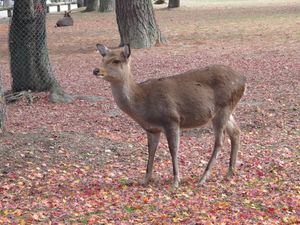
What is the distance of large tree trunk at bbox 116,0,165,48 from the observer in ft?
62.5

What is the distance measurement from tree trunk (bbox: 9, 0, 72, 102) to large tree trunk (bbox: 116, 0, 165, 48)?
667cm

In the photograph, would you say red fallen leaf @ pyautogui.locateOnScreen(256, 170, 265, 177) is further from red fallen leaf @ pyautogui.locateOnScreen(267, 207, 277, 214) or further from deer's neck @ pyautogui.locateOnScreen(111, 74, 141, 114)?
deer's neck @ pyautogui.locateOnScreen(111, 74, 141, 114)

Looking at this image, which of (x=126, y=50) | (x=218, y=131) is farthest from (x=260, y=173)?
(x=126, y=50)

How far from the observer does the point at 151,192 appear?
260 inches

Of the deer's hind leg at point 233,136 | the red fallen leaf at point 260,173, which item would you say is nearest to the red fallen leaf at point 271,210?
the red fallen leaf at point 260,173

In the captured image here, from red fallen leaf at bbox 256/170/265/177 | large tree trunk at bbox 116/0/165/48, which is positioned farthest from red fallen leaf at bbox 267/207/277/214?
large tree trunk at bbox 116/0/165/48

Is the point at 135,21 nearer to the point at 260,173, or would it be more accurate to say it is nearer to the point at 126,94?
the point at 260,173

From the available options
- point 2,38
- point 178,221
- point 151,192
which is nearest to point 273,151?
point 151,192

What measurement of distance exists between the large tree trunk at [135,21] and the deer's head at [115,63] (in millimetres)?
12331

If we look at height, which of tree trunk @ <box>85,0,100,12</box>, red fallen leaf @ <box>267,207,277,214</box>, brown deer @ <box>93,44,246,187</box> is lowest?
tree trunk @ <box>85,0,100,12</box>

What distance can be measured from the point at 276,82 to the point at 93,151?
6120 mm

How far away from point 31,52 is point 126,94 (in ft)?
19.4

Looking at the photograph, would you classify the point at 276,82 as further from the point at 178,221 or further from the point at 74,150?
the point at 178,221

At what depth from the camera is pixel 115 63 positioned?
6.56 m
